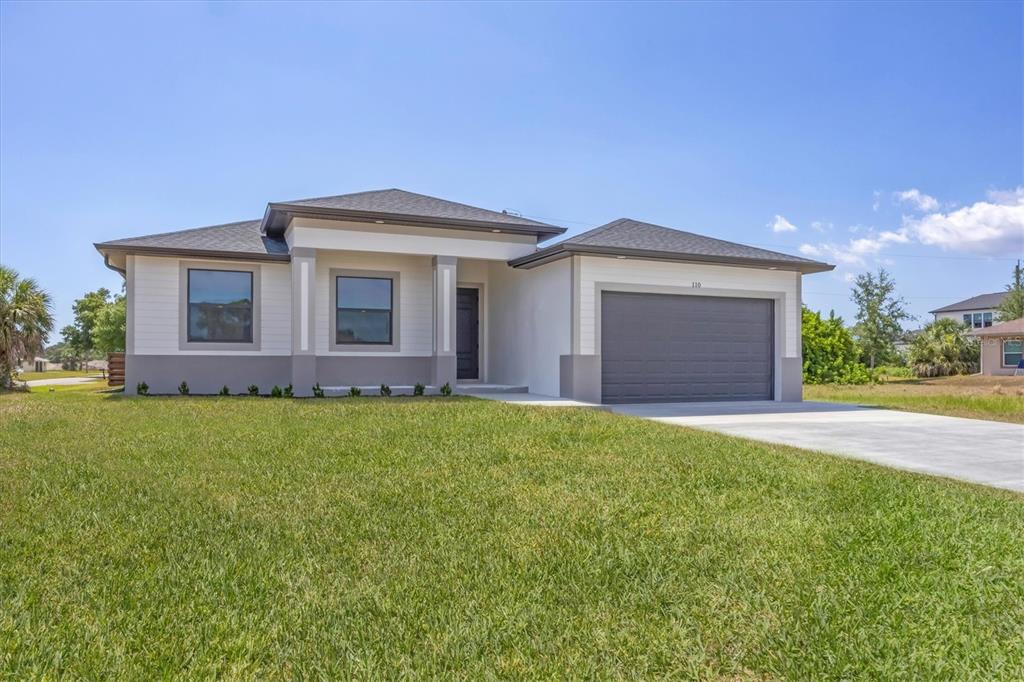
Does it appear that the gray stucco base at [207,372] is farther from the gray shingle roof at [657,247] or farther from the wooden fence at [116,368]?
the wooden fence at [116,368]

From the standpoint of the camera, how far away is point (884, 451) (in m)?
7.43

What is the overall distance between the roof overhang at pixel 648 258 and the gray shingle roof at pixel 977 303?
48569 mm

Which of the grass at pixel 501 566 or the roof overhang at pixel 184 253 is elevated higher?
the roof overhang at pixel 184 253

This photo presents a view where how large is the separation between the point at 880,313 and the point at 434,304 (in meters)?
34.6

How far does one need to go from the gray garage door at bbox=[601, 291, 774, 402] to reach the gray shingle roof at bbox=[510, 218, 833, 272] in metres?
→ 0.95

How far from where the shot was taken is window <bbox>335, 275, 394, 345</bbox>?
48.8 feet

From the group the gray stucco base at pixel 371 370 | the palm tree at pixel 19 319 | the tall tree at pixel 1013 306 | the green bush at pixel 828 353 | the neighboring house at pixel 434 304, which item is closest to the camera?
the neighboring house at pixel 434 304

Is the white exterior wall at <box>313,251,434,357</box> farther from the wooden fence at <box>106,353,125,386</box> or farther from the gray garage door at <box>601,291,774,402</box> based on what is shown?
the wooden fence at <box>106,353,125,386</box>

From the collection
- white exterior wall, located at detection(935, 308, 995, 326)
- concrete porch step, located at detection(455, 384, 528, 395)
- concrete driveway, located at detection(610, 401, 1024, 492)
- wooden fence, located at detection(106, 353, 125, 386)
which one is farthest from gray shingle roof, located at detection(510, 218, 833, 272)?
white exterior wall, located at detection(935, 308, 995, 326)

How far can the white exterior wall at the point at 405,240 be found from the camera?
13648 millimetres

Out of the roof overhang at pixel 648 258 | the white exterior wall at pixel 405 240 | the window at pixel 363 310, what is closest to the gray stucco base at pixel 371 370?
the window at pixel 363 310

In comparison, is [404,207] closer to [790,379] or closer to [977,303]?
[790,379]

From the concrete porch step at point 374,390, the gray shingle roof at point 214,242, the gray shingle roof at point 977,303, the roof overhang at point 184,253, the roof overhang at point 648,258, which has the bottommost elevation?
the concrete porch step at point 374,390

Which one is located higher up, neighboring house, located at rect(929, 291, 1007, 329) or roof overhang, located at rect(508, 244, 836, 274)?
neighboring house, located at rect(929, 291, 1007, 329)
